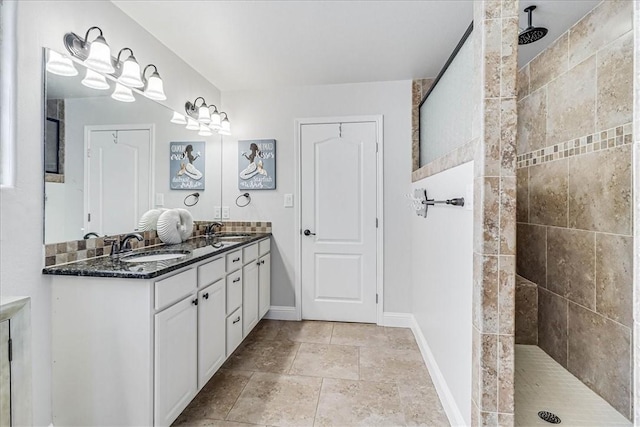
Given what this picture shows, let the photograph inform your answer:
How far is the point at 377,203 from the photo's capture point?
310cm

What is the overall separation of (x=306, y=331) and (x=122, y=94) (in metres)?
2.38

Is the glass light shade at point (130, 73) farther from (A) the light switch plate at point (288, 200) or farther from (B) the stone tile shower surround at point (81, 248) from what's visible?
(A) the light switch plate at point (288, 200)

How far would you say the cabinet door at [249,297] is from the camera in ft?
8.32

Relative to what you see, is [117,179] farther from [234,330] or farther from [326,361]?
[326,361]

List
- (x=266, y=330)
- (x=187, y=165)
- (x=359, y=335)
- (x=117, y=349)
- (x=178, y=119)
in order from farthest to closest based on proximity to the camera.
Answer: (x=266, y=330) < (x=359, y=335) < (x=187, y=165) < (x=178, y=119) < (x=117, y=349)

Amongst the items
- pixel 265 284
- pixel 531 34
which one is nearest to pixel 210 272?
pixel 265 284

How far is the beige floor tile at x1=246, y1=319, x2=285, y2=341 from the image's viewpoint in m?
2.82

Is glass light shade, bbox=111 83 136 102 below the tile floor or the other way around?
the other way around

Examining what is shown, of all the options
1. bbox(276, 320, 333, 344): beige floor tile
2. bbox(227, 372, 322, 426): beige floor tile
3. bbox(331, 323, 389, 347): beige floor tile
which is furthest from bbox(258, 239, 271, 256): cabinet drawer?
bbox(227, 372, 322, 426): beige floor tile

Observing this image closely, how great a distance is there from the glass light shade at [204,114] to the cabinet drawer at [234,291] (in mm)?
1432

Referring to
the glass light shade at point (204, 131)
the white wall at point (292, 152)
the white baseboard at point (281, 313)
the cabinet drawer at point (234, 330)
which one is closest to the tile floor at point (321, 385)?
the cabinet drawer at point (234, 330)

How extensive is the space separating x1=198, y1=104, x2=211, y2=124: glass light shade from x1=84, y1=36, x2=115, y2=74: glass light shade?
3.55 ft

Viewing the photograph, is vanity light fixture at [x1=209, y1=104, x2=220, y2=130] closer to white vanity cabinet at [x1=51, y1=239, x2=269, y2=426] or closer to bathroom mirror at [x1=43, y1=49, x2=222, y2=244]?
bathroom mirror at [x1=43, y1=49, x2=222, y2=244]

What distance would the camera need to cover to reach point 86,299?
1.50 m
